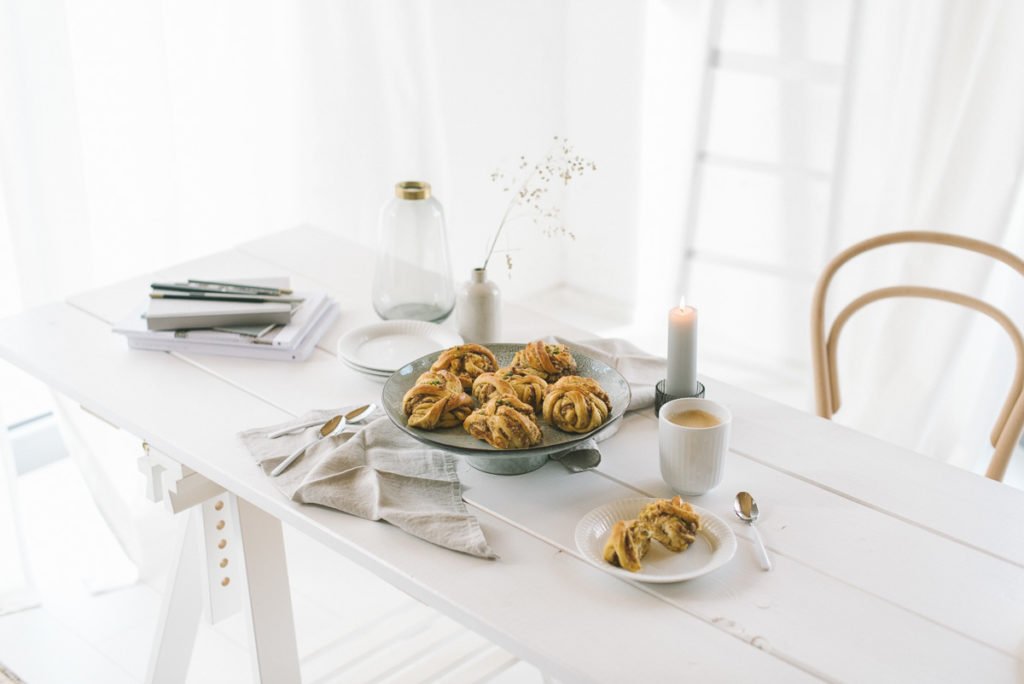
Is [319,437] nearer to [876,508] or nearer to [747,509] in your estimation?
[747,509]

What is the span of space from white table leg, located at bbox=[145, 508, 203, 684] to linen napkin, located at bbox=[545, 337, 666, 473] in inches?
27.0

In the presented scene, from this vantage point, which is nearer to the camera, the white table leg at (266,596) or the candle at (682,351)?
the candle at (682,351)

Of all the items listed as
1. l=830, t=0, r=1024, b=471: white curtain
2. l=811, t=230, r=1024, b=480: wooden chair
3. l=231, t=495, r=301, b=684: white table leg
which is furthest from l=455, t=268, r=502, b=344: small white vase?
l=830, t=0, r=1024, b=471: white curtain

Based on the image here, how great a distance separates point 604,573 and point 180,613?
0.93m

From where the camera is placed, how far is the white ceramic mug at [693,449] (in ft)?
4.45

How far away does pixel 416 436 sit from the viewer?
4.54 ft

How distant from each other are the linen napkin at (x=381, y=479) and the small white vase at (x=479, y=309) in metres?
0.27

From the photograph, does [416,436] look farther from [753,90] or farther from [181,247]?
[753,90]

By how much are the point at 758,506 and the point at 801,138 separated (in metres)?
1.96

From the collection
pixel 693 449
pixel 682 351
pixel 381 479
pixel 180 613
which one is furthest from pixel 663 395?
pixel 180 613

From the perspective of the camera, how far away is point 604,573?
1.26 m

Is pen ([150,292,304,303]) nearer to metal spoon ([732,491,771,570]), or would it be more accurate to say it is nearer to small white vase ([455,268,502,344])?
small white vase ([455,268,502,344])

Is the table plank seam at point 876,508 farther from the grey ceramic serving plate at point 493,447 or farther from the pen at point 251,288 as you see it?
the pen at point 251,288

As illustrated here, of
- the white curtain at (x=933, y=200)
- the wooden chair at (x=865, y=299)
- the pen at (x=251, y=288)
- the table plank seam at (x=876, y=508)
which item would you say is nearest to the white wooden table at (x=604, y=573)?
the table plank seam at (x=876, y=508)
